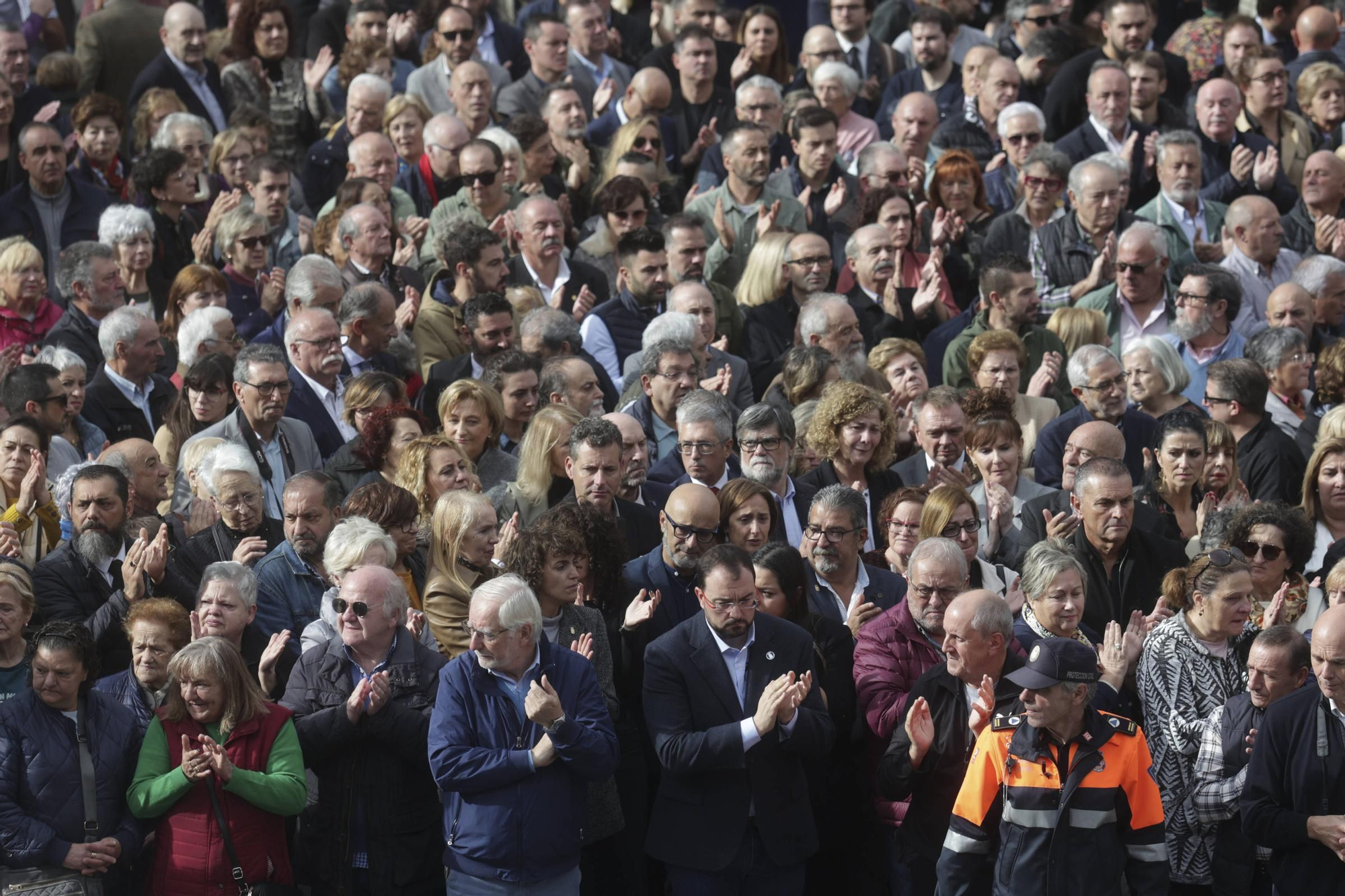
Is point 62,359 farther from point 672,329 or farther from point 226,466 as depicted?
point 672,329

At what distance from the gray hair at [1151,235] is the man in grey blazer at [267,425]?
5.22m

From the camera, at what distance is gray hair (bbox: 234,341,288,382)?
9.85 m

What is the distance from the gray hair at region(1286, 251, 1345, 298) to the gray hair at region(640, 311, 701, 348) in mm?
4004

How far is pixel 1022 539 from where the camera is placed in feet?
30.8

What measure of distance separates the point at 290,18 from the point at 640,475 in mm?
7294

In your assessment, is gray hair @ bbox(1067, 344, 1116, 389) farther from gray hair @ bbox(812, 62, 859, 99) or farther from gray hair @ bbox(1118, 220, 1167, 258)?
gray hair @ bbox(812, 62, 859, 99)

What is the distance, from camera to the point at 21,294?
37.0 feet

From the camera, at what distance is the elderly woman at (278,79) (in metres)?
14.7

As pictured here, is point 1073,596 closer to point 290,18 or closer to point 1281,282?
point 1281,282

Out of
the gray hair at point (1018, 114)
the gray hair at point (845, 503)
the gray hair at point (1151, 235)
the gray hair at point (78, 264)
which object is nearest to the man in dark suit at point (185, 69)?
the gray hair at point (78, 264)

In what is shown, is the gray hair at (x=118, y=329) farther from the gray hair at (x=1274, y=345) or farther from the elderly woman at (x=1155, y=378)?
the gray hair at (x=1274, y=345)

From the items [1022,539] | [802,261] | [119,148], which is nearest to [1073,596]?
[1022,539]

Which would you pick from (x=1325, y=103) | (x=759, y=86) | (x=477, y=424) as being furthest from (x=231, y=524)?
(x=1325, y=103)

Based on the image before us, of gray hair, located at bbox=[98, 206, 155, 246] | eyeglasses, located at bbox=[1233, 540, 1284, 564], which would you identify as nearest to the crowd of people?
eyeglasses, located at bbox=[1233, 540, 1284, 564]
